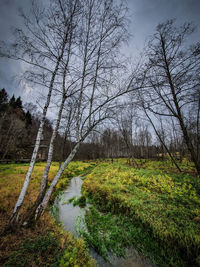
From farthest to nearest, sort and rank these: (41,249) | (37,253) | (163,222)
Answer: (163,222), (41,249), (37,253)

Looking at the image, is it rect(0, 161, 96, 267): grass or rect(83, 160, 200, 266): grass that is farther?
rect(83, 160, 200, 266): grass

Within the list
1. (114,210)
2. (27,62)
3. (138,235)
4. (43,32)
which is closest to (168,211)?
(138,235)

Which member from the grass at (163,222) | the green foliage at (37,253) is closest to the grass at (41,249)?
the green foliage at (37,253)

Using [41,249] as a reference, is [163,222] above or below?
above

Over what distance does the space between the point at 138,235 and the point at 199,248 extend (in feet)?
5.66

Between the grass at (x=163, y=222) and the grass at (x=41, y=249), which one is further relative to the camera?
the grass at (x=163, y=222)

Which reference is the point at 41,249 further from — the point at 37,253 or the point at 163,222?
the point at 163,222

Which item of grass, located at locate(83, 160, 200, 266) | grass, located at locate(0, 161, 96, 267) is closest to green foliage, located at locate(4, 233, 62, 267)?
grass, located at locate(0, 161, 96, 267)

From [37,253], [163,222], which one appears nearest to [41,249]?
[37,253]

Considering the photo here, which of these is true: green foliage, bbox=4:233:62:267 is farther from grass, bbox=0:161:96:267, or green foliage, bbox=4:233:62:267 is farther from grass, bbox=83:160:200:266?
grass, bbox=83:160:200:266

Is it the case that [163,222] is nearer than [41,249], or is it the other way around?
[41,249]

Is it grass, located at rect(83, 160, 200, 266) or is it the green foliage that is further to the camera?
grass, located at rect(83, 160, 200, 266)

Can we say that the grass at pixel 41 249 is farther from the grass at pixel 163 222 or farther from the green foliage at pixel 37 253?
the grass at pixel 163 222

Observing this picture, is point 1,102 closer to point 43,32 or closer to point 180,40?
point 43,32
